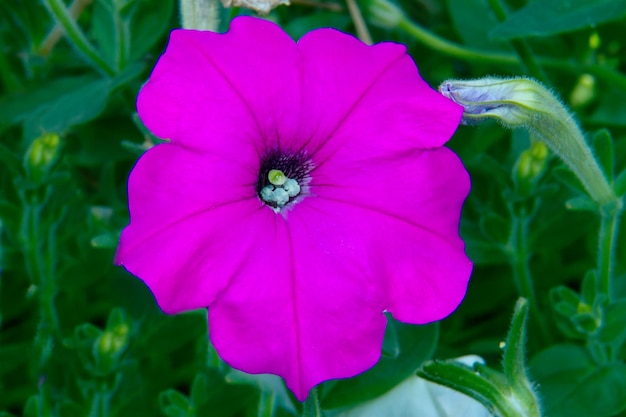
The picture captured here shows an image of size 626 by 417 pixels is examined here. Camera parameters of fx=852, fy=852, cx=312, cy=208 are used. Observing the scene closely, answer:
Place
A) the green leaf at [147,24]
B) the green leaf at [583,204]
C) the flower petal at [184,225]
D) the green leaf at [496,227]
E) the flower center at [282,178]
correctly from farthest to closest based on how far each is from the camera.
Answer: the green leaf at [147,24], the green leaf at [496,227], the green leaf at [583,204], the flower center at [282,178], the flower petal at [184,225]

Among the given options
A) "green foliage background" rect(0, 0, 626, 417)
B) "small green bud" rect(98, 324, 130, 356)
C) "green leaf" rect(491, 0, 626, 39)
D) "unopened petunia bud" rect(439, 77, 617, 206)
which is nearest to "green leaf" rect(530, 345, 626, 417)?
"green foliage background" rect(0, 0, 626, 417)

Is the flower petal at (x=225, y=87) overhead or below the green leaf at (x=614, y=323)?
overhead

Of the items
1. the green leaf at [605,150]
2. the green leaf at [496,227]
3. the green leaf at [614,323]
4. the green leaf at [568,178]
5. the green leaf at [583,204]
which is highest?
the green leaf at [605,150]

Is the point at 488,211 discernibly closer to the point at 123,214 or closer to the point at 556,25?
the point at 556,25

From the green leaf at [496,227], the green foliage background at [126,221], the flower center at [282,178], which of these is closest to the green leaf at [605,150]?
the green foliage background at [126,221]

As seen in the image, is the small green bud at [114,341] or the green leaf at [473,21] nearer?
the small green bud at [114,341]

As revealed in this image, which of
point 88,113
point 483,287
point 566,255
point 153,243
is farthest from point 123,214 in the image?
point 566,255

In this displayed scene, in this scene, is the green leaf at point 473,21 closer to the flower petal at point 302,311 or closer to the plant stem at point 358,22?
the plant stem at point 358,22
